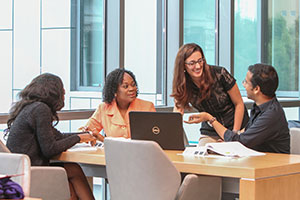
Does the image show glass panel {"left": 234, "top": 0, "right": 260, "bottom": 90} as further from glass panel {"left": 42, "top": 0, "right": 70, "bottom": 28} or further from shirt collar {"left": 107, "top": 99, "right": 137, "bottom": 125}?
shirt collar {"left": 107, "top": 99, "right": 137, "bottom": 125}

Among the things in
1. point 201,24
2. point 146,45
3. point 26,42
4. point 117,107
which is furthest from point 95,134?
point 201,24

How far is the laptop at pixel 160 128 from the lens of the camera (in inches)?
139

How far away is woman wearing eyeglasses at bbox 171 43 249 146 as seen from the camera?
4121 mm

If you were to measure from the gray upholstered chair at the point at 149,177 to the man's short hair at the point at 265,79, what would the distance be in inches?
32.5

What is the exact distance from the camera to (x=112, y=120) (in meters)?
4.35

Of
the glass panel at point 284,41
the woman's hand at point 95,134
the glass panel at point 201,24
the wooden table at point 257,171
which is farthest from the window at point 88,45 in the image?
the glass panel at point 284,41

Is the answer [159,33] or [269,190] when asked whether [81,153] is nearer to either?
[269,190]

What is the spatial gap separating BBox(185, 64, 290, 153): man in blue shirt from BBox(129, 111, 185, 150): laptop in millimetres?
246

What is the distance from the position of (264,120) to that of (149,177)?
94 centimetres

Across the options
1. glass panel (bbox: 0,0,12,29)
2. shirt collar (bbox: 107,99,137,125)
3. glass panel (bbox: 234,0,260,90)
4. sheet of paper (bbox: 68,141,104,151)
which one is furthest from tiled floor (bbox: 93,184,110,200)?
glass panel (bbox: 234,0,260,90)

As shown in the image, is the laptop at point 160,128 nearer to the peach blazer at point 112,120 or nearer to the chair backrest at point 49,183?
the chair backrest at point 49,183

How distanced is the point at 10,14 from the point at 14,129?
1.35m

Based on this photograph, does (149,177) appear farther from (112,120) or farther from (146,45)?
(146,45)

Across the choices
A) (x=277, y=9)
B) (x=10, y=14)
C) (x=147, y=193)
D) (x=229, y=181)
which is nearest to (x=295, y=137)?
(x=229, y=181)
